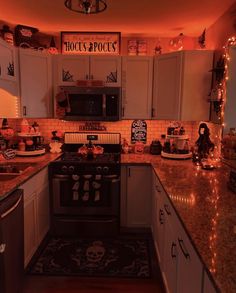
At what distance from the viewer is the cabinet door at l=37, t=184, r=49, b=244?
Result: 2.73 m

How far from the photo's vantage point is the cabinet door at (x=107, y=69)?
3.29m

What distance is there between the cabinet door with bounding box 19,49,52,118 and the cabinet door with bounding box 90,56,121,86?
0.56 meters

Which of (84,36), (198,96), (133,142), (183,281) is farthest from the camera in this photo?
(133,142)

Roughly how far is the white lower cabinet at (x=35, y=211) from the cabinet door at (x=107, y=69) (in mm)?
1344

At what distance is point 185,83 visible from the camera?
306 cm

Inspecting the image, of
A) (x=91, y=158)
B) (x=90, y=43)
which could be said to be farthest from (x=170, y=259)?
(x=90, y=43)

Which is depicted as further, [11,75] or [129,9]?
[11,75]

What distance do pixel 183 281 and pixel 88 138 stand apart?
94.1 inches

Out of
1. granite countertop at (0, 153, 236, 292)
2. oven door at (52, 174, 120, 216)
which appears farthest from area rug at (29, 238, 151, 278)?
granite countertop at (0, 153, 236, 292)

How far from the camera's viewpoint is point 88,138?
3.54m

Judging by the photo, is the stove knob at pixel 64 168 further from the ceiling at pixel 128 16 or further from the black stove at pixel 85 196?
the ceiling at pixel 128 16

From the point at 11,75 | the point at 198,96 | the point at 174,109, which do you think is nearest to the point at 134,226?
the point at 174,109

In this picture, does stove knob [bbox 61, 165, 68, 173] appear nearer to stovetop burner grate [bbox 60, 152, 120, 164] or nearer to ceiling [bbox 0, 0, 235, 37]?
stovetop burner grate [bbox 60, 152, 120, 164]

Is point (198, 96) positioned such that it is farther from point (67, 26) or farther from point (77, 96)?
point (67, 26)
